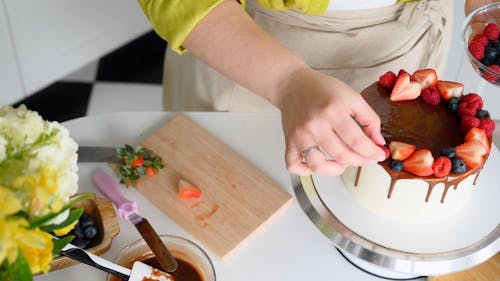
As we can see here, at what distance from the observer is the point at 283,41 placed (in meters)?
1.14

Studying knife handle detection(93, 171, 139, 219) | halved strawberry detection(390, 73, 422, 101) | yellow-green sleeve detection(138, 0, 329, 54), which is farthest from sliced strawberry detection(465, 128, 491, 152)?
knife handle detection(93, 171, 139, 219)

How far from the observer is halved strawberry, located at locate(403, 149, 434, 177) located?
86 cm

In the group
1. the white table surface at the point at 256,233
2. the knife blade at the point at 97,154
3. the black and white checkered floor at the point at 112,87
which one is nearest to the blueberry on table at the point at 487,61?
the white table surface at the point at 256,233

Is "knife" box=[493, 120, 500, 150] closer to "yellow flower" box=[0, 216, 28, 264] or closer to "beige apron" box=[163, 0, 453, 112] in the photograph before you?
"beige apron" box=[163, 0, 453, 112]

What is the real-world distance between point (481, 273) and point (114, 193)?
57cm

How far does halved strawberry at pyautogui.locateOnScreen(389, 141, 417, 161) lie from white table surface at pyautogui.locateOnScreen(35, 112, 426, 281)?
17cm

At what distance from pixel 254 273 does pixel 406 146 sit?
287 mm

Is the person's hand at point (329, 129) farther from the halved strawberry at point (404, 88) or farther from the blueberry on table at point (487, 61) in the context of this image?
the blueberry on table at point (487, 61)

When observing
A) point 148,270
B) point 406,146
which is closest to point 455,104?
point 406,146

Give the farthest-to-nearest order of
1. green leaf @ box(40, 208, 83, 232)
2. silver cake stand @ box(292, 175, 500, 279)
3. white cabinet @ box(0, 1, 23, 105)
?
white cabinet @ box(0, 1, 23, 105) < silver cake stand @ box(292, 175, 500, 279) < green leaf @ box(40, 208, 83, 232)

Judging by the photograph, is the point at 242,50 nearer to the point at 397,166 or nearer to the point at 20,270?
the point at 397,166

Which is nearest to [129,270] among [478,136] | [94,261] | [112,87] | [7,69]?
[94,261]

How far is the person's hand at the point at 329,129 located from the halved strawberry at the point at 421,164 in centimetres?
5

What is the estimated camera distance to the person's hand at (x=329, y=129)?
810 millimetres
